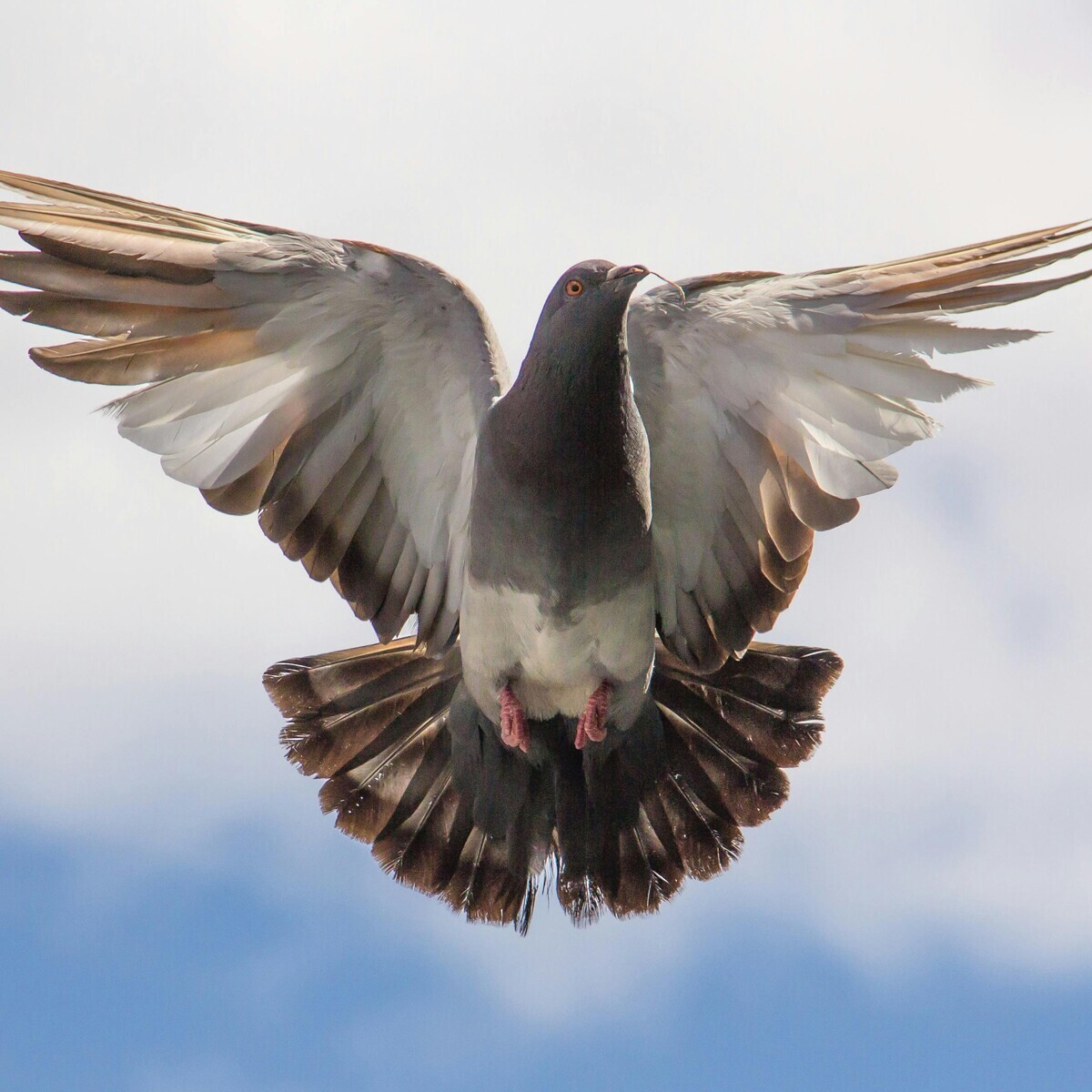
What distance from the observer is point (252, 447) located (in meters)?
6.47

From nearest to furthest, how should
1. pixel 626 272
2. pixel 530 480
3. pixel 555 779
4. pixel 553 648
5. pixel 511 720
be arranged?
1. pixel 626 272
2. pixel 530 480
3. pixel 553 648
4. pixel 511 720
5. pixel 555 779

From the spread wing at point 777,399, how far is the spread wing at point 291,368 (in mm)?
864

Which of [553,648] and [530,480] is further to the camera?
[553,648]

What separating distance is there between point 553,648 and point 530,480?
0.78 meters

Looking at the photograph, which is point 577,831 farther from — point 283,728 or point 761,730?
point 283,728

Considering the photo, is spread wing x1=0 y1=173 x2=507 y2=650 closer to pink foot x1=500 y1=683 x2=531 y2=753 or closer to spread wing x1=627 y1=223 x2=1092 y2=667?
pink foot x1=500 y1=683 x2=531 y2=753

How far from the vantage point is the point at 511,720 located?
664cm

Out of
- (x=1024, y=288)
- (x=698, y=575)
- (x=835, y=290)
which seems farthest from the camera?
(x=698, y=575)

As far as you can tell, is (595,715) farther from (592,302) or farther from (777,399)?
(592,302)

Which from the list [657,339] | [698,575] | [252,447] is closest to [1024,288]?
[657,339]

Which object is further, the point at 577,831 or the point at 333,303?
the point at 577,831

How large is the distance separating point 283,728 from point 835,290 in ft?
10.6

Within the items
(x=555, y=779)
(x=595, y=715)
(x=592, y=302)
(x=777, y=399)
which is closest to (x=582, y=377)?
(x=592, y=302)

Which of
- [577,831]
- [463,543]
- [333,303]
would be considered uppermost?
[333,303]
